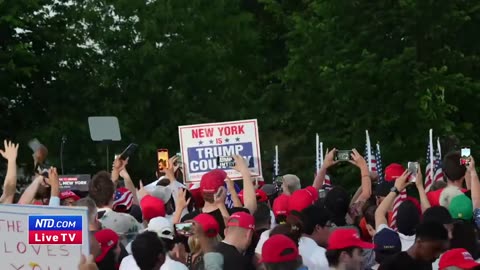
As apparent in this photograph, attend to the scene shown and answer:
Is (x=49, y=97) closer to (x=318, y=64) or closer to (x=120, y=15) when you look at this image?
(x=120, y=15)

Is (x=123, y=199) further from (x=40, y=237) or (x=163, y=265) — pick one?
(x=163, y=265)

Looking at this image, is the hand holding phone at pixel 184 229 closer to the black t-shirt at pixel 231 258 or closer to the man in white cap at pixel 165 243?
the man in white cap at pixel 165 243

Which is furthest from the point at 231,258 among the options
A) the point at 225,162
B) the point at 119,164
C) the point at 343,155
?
the point at 225,162

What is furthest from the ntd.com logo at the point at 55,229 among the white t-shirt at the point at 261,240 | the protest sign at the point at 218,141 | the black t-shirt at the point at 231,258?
the protest sign at the point at 218,141

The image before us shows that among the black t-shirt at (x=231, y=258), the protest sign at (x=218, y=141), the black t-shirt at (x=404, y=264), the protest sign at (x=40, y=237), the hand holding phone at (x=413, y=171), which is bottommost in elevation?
the black t-shirt at (x=404, y=264)

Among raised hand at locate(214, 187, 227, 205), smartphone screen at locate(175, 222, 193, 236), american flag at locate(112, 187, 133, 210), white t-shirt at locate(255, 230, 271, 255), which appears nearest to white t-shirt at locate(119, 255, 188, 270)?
smartphone screen at locate(175, 222, 193, 236)

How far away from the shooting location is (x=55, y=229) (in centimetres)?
1016

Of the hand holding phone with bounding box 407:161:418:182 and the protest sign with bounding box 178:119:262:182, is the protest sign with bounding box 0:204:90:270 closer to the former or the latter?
the hand holding phone with bounding box 407:161:418:182

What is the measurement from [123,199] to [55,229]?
3529 millimetres

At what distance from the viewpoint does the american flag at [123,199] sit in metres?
13.6

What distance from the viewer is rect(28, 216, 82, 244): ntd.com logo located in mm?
10055

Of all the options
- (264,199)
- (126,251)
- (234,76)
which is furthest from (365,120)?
(126,251)

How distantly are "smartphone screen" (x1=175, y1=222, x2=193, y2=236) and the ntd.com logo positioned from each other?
28.3 inches

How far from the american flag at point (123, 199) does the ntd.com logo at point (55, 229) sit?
309 centimetres
